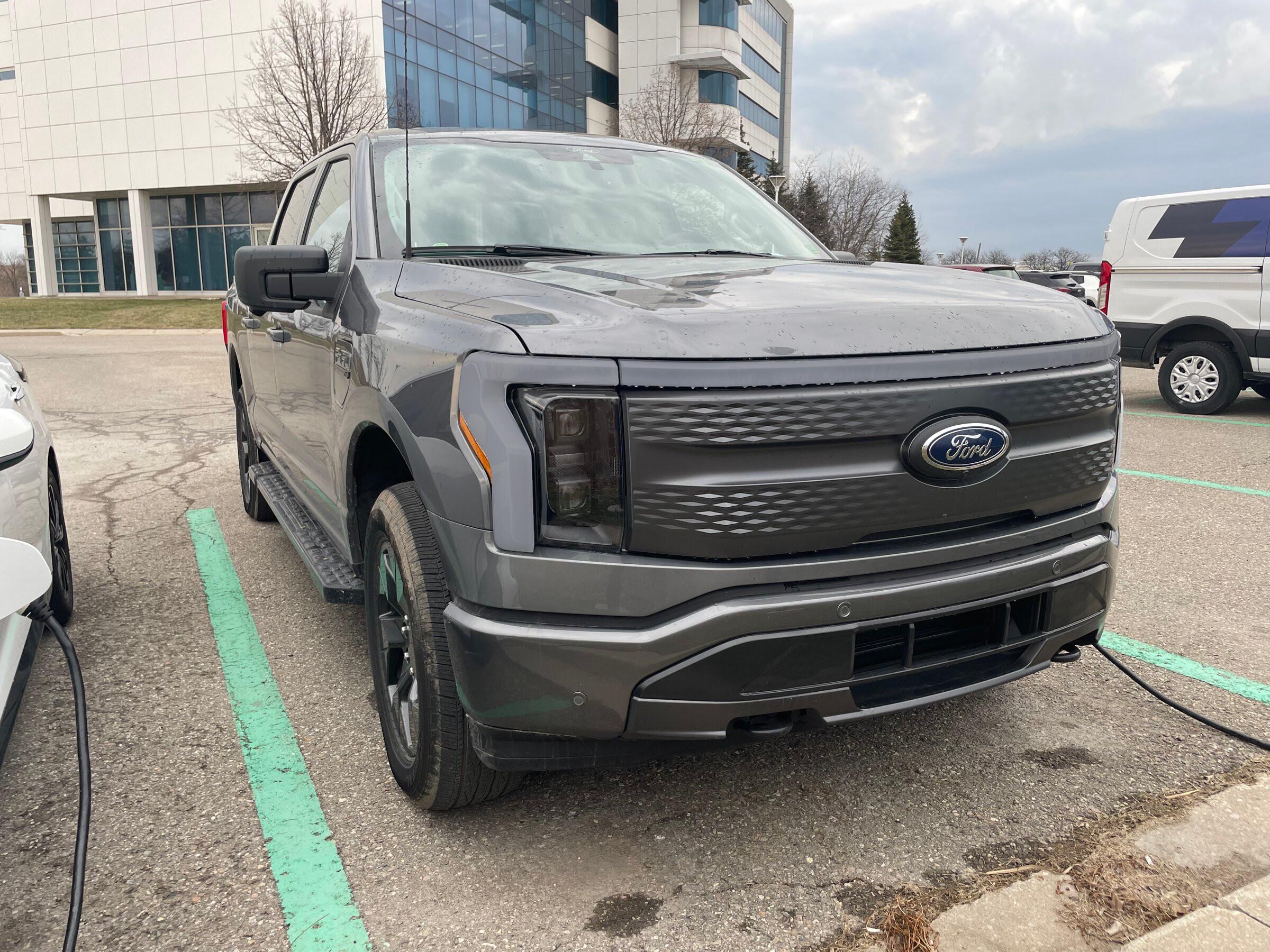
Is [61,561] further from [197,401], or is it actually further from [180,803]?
[197,401]

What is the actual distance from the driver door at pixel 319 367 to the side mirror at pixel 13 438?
81 cm

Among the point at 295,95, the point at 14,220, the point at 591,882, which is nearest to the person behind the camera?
the point at 591,882

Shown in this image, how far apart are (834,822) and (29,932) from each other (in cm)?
183

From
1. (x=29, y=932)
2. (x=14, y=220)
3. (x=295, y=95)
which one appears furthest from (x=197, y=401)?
(x=14, y=220)

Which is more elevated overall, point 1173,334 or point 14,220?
point 14,220

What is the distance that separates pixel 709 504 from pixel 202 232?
43.2 m

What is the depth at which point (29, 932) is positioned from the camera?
205cm

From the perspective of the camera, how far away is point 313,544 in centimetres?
349

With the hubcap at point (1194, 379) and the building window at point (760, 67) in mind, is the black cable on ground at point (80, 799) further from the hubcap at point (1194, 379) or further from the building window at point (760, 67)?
the building window at point (760, 67)

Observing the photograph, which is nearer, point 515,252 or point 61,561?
point 515,252

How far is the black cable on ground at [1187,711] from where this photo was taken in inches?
110

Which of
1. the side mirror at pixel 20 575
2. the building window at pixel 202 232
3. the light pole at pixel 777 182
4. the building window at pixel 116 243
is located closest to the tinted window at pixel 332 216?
the side mirror at pixel 20 575

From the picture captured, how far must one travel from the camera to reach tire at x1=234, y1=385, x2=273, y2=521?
5.28 metres

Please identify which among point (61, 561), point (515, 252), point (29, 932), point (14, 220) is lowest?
point (29, 932)
